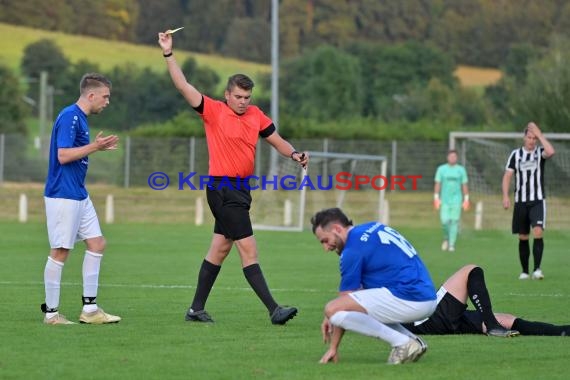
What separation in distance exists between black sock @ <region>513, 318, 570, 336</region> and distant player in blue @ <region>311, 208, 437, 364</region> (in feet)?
6.14

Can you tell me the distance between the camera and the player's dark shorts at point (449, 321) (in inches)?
433

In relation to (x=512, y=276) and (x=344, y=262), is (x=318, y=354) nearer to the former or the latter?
A: (x=344, y=262)

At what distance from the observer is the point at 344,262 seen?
9.20 meters

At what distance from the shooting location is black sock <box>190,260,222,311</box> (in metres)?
12.1

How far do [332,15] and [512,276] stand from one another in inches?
4277

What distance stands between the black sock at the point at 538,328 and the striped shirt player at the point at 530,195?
7673 millimetres

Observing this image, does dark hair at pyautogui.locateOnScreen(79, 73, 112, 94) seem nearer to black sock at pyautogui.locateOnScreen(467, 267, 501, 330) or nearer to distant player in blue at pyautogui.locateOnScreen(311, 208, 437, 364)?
distant player in blue at pyautogui.locateOnScreen(311, 208, 437, 364)

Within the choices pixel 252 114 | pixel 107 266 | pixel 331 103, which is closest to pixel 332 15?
pixel 331 103

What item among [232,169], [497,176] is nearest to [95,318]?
[232,169]

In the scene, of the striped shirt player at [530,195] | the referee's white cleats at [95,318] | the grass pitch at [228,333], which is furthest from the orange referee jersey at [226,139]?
the striped shirt player at [530,195]

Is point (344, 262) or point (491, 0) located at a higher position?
point (491, 0)

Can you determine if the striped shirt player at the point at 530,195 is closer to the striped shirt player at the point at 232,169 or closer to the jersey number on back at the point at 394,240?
the striped shirt player at the point at 232,169

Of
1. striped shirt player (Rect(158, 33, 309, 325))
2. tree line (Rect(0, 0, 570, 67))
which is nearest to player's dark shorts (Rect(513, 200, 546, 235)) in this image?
striped shirt player (Rect(158, 33, 309, 325))

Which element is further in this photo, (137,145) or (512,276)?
(137,145)
